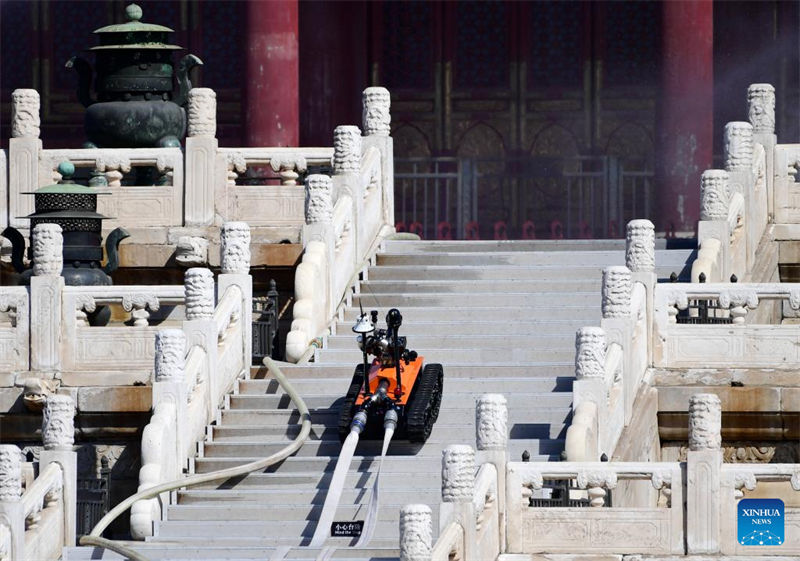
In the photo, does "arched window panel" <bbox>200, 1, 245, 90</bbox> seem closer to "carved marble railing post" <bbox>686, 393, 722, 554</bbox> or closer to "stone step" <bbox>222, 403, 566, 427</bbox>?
"stone step" <bbox>222, 403, 566, 427</bbox>

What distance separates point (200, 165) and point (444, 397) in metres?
5.45

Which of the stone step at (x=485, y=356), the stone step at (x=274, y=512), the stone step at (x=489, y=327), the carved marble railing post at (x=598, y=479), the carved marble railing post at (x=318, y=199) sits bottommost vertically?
the stone step at (x=274, y=512)

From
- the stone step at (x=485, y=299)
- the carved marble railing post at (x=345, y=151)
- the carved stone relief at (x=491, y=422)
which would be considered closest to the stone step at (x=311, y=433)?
the carved stone relief at (x=491, y=422)

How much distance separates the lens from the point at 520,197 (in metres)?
39.4

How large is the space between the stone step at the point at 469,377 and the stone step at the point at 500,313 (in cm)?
119

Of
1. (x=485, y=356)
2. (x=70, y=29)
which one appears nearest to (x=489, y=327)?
(x=485, y=356)

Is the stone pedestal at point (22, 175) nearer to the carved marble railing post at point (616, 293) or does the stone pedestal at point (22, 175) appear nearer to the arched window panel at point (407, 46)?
the carved marble railing post at point (616, 293)

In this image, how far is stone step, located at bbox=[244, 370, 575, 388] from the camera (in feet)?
86.5

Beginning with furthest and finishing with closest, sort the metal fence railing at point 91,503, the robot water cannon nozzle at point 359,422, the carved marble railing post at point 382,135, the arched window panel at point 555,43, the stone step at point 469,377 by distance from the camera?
the arched window panel at point 555,43 → the carved marble railing post at point 382,135 → the stone step at point 469,377 → the metal fence railing at point 91,503 → the robot water cannon nozzle at point 359,422

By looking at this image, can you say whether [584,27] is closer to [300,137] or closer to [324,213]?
[300,137]

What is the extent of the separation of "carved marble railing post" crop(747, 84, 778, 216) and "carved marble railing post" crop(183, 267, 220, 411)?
24.8 feet

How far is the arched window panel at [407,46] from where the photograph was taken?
39969 mm

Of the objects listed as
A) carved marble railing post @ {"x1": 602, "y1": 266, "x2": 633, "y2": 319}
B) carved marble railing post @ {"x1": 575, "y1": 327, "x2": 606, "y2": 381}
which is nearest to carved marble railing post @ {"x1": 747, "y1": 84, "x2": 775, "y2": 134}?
carved marble railing post @ {"x1": 602, "y1": 266, "x2": 633, "y2": 319}

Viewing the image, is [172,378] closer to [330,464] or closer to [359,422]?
[330,464]
